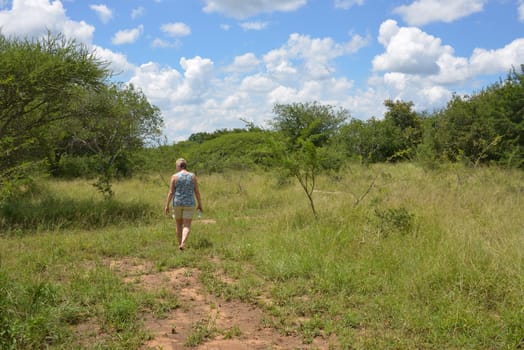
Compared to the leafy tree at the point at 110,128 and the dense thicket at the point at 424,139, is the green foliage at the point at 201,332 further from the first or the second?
the leafy tree at the point at 110,128

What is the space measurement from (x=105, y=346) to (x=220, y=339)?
3.45 feet

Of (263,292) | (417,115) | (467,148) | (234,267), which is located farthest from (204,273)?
(417,115)

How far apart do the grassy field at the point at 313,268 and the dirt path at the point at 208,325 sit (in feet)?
0.49

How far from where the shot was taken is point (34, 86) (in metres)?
9.74

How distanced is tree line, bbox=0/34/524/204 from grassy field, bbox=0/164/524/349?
1350 millimetres

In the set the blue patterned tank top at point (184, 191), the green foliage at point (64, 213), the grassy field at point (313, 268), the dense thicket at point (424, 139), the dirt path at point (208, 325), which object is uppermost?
the dense thicket at point (424, 139)

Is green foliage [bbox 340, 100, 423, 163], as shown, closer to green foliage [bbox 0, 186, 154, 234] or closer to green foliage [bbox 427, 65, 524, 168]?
green foliage [bbox 427, 65, 524, 168]

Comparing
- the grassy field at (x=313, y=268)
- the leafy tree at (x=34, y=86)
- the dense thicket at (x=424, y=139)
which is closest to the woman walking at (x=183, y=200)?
the grassy field at (x=313, y=268)

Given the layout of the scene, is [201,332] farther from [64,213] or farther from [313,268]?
[64,213]

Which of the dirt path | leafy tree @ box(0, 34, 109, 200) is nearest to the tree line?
leafy tree @ box(0, 34, 109, 200)

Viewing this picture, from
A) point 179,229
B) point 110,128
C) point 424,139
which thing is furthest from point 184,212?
point 424,139

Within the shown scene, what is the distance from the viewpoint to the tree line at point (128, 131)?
30.6 ft

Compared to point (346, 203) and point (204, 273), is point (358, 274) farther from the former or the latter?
point (346, 203)

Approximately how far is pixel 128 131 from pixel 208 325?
1668cm
